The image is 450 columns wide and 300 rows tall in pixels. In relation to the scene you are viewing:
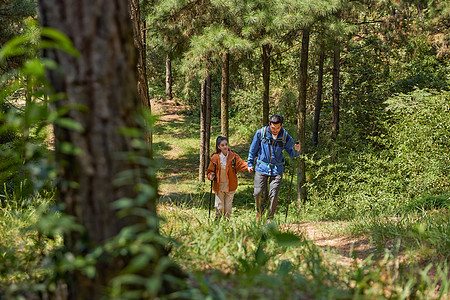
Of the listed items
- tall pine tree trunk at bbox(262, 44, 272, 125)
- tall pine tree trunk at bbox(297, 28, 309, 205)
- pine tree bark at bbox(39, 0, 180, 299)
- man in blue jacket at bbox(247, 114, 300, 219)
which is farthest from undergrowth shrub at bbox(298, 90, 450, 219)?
pine tree bark at bbox(39, 0, 180, 299)

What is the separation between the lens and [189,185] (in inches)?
611

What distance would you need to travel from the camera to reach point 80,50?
4.69 ft

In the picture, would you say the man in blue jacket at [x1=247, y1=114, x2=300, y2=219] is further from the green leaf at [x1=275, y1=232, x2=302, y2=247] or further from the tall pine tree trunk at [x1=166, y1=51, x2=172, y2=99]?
the tall pine tree trunk at [x1=166, y1=51, x2=172, y2=99]

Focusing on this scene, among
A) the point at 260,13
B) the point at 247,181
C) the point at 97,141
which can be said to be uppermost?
the point at 260,13

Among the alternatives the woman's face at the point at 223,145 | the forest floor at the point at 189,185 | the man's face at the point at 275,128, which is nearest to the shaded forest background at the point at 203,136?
the forest floor at the point at 189,185

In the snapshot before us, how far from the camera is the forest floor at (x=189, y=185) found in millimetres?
3869

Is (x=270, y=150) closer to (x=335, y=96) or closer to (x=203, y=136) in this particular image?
(x=203, y=136)

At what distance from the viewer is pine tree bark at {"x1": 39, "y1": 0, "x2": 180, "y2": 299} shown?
4.71 ft

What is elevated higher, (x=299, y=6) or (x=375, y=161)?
(x=299, y=6)

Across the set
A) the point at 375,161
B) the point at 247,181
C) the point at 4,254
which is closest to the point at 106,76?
the point at 4,254

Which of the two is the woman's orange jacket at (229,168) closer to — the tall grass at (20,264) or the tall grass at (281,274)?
the tall grass at (281,274)

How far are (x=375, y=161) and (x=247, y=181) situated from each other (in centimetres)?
616

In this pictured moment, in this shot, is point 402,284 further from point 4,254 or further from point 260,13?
point 260,13

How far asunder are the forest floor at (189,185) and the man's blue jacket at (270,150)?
1.07 m
